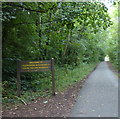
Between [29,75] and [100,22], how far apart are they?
473 cm

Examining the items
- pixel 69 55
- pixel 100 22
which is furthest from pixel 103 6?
pixel 69 55

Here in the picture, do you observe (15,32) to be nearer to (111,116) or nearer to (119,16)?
(111,116)

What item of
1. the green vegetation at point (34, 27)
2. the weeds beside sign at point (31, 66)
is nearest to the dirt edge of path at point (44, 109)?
the green vegetation at point (34, 27)

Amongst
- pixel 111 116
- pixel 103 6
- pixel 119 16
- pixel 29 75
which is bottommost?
pixel 111 116

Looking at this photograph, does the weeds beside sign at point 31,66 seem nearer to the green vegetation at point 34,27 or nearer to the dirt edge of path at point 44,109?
the green vegetation at point 34,27

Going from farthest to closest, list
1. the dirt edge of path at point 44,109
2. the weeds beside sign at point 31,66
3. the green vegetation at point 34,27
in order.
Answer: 1. the weeds beside sign at point 31,66
2. the green vegetation at point 34,27
3. the dirt edge of path at point 44,109

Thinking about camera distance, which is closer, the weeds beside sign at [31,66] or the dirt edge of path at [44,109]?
the dirt edge of path at [44,109]

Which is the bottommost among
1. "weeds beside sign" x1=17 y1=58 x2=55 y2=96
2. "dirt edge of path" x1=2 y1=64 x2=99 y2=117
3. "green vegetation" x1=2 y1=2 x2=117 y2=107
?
"dirt edge of path" x1=2 y1=64 x2=99 y2=117

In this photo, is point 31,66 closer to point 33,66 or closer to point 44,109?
point 33,66

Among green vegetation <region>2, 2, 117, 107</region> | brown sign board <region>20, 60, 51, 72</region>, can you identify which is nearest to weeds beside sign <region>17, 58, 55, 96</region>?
brown sign board <region>20, 60, 51, 72</region>

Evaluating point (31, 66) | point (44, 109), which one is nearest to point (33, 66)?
point (31, 66)

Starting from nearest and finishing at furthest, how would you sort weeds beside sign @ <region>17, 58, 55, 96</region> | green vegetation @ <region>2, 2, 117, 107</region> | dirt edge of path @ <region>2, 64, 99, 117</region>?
dirt edge of path @ <region>2, 64, 99, 117</region> → green vegetation @ <region>2, 2, 117, 107</region> → weeds beside sign @ <region>17, 58, 55, 96</region>

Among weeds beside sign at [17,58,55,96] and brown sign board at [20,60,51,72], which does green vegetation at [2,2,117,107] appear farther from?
brown sign board at [20,60,51,72]

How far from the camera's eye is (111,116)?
4.27 m
